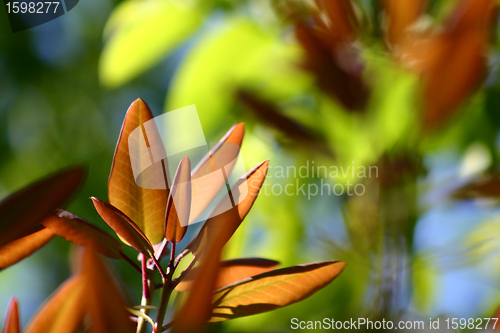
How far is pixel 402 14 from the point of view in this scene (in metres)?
0.36

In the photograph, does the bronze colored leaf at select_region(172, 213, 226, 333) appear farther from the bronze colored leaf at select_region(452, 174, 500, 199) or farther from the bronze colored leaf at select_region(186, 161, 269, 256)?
the bronze colored leaf at select_region(452, 174, 500, 199)

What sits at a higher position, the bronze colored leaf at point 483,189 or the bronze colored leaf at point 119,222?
the bronze colored leaf at point 483,189

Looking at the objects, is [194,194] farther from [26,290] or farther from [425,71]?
[26,290]

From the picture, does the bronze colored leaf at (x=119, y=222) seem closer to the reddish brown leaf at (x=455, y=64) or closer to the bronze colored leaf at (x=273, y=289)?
the bronze colored leaf at (x=273, y=289)

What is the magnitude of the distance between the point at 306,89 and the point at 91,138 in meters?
1.77

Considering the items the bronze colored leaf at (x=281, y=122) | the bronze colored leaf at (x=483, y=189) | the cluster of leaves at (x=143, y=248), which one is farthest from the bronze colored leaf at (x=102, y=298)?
the bronze colored leaf at (x=483, y=189)

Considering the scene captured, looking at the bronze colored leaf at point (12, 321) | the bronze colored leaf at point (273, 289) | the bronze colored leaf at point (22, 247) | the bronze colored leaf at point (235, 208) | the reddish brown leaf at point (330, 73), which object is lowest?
the bronze colored leaf at point (12, 321)

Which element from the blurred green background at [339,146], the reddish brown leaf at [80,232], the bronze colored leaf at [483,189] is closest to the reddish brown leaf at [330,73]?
the blurred green background at [339,146]

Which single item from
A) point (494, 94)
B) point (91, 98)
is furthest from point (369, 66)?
point (91, 98)

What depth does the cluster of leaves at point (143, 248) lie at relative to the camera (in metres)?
0.20

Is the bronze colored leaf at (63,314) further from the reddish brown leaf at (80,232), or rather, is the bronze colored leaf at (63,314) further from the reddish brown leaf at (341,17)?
the reddish brown leaf at (341,17)

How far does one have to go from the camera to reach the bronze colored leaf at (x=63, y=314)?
263mm

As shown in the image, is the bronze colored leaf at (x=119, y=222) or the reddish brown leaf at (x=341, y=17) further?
the reddish brown leaf at (x=341, y=17)

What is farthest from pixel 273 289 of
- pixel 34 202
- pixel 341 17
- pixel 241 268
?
pixel 341 17
